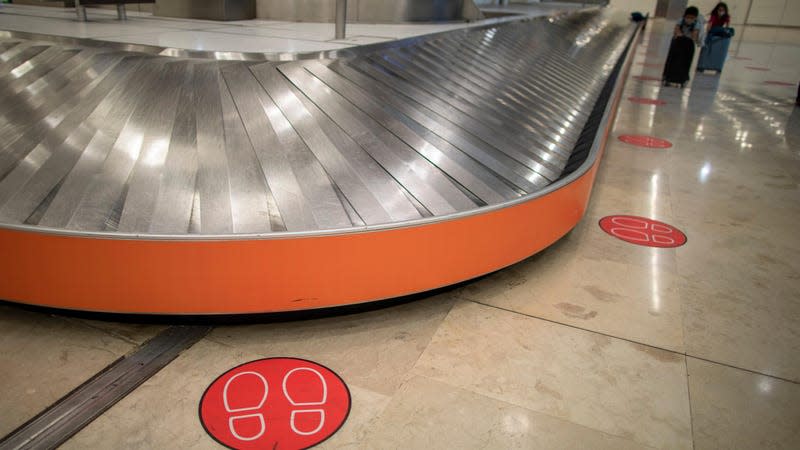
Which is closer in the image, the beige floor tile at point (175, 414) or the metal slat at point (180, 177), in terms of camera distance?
the beige floor tile at point (175, 414)

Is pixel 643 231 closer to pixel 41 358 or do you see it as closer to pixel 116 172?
pixel 116 172

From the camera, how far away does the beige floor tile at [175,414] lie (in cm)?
153

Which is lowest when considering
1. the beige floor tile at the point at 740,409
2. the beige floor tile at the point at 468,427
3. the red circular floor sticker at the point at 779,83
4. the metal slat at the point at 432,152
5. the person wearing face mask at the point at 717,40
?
the beige floor tile at the point at 468,427

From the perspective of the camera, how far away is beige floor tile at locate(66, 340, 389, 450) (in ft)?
5.02

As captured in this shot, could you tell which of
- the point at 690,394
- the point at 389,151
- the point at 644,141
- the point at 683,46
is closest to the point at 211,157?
the point at 389,151

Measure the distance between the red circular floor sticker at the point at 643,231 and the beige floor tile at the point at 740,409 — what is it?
1163 mm

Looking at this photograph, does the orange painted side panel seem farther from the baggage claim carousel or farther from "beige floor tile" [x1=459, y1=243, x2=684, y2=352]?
"beige floor tile" [x1=459, y1=243, x2=684, y2=352]

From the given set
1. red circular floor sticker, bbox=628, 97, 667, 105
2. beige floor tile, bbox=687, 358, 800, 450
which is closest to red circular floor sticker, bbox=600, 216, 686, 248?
beige floor tile, bbox=687, 358, 800, 450

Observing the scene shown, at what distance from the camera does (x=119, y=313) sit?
1.97 meters

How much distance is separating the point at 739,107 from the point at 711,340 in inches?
257

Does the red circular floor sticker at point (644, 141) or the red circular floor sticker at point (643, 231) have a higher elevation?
the red circular floor sticker at point (644, 141)

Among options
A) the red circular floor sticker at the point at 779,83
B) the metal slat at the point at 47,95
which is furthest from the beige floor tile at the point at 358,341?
the red circular floor sticker at the point at 779,83

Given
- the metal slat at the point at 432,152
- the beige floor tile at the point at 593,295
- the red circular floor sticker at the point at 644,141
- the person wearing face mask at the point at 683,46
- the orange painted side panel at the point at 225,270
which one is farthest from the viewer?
the person wearing face mask at the point at 683,46

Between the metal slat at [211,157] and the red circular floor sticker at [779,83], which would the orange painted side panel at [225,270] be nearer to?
the metal slat at [211,157]
